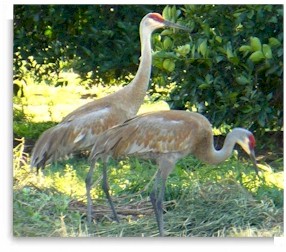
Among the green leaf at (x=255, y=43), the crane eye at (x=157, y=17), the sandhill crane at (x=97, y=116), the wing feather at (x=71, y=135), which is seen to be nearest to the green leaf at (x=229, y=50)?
the green leaf at (x=255, y=43)

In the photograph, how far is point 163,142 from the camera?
6.73 m

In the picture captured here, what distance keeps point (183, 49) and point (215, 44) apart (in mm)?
154

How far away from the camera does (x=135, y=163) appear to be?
6.93 metres

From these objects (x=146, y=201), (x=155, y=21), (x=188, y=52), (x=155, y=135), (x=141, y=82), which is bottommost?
(x=146, y=201)

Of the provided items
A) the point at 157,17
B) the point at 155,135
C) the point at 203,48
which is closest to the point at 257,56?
the point at 203,48

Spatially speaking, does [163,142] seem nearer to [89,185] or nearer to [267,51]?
[89,185]

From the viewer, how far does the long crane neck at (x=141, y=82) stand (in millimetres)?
6871

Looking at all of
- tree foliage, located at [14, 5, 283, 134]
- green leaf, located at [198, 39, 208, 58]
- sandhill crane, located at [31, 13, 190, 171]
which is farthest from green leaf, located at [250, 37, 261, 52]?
sandhill crane, located at [31, 13, 190, 171]

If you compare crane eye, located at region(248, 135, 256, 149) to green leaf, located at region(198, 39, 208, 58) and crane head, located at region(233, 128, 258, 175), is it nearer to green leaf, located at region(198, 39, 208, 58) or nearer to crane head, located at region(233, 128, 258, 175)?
crane head, located at region(233, 128, 258, 175)

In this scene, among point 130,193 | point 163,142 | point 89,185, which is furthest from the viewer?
point 130,193

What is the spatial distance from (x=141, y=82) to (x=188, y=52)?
260 millimetres
